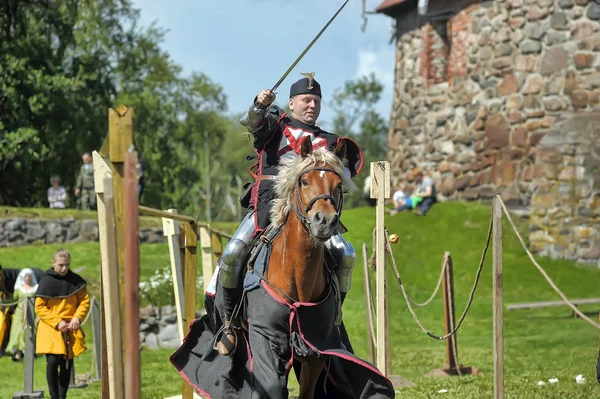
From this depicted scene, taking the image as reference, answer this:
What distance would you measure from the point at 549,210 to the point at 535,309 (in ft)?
14.2

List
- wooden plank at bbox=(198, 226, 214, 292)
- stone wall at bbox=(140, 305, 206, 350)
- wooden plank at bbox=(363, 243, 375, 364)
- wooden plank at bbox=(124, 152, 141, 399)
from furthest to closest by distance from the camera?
stone wall at bbox=(140, 305, 206, 350)
wooden plank at bbox=(363, 243, 375, 364)
wooden plank at bbox=(198, 226, 214, 292)
wooden plank at bbox=(124, 152, 141, 399)

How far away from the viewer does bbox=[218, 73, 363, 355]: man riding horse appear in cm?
747

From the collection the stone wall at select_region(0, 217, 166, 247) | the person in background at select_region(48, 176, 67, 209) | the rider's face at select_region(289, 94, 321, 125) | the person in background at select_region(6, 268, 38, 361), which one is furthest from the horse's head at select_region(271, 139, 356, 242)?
the person in background at select_region(48, 176, 67, 209)

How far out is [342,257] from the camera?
738cm

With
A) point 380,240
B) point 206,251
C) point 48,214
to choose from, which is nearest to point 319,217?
point 380,240

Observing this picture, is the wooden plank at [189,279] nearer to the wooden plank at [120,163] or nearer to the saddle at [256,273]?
the saddle at [256,273]

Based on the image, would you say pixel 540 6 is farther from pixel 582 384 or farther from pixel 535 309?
pixel 582 384

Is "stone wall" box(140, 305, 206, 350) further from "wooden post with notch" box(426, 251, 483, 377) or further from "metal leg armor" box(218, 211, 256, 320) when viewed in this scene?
"metal leg armor" box(218, 211, 256, 320)

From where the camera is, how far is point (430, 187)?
25344 mm

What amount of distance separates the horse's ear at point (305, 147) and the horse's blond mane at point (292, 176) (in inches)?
1.6

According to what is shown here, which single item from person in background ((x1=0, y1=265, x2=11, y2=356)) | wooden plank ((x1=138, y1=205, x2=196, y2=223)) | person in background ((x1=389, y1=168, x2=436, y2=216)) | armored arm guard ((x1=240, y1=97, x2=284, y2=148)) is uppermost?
armored arm guard ((x1=240, y1=97, x2=284, y2=148))

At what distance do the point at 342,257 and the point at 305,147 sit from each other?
2.99 ft

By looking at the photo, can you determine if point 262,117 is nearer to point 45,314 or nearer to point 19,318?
point 45,314

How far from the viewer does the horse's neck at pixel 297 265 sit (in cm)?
693
